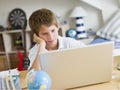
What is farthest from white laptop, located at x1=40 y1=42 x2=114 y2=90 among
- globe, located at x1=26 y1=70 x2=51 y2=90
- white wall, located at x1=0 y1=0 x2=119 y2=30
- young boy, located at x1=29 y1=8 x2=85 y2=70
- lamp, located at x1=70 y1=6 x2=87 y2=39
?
white wall, located at x1=0 y1=0 x2=119 y2=30

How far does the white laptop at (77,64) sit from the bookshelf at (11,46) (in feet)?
7.76

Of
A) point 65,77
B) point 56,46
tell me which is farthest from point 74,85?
point 56,46

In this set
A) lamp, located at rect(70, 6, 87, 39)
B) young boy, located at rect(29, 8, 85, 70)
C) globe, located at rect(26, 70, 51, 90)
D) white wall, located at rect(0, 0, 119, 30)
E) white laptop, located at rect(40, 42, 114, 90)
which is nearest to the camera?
globe, located at rect(26, 70, 51, 90)

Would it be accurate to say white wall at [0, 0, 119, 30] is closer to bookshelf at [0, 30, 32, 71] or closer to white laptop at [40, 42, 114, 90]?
bookshelf at [0, 30, 32, 71]

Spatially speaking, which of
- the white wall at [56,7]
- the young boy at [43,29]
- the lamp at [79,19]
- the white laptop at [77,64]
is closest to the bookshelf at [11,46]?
the white wall at [56,7]

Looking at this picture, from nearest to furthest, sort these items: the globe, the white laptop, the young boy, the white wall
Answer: the globe
the white laptop
the young boy
the white wall

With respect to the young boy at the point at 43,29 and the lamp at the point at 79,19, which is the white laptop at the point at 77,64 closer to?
the young boy at the point at 43,29

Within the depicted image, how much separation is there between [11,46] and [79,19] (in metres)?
1.21

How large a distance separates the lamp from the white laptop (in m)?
2.28

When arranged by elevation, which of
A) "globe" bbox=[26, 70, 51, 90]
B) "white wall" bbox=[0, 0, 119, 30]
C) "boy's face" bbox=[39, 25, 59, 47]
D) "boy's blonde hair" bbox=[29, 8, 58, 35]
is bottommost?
"globe" bbox=[26, 70, 51, 90]

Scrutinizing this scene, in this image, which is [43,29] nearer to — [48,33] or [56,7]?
[48,33]

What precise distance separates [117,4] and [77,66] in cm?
263

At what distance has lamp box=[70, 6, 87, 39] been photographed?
11.8 ft

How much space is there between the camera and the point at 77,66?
1353 mm
